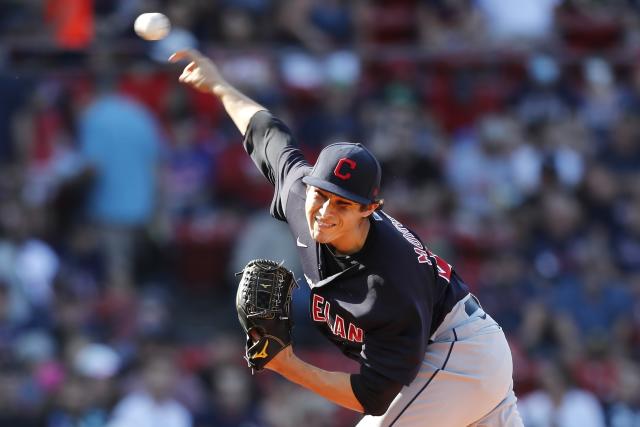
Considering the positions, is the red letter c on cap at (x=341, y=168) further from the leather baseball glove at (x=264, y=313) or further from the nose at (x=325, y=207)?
the leather baseball glove at (x=264, y=313)

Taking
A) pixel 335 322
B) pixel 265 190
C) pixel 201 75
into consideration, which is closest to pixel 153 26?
pixel 201 75

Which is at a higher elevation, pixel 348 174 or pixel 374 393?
pixel 348 174

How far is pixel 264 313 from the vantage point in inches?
182

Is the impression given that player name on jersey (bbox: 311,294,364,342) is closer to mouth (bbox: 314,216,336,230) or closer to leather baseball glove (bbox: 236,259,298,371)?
leather baseball glove (bbox: 236,259,298,371)

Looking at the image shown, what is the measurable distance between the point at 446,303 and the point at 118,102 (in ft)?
18.0

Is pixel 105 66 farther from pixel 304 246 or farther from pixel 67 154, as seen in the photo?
pixel 304 246

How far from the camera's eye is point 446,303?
16.0 feet

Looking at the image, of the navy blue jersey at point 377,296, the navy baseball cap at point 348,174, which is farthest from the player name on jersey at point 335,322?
the navy baseball cap at point 348,174

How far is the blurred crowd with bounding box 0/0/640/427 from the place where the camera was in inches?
350

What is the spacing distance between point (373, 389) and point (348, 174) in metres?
0.83

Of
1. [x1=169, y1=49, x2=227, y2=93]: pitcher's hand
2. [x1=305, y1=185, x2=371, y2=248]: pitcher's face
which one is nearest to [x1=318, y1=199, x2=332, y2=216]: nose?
[x1=305, y1=185, x2=371, y2=248]: pitcher's face

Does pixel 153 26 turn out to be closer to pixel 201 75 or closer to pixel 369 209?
pixel 201 75

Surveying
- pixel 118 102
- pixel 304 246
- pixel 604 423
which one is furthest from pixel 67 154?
pixel 304 246

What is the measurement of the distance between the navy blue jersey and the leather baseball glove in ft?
0.48
